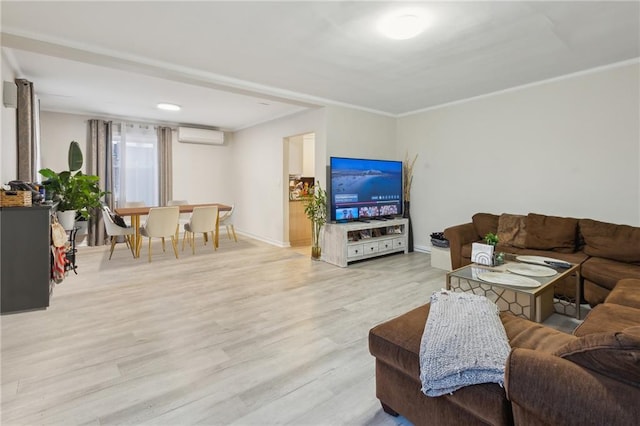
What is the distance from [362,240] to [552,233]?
228 centimetres

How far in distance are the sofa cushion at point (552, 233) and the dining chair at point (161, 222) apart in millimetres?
4903

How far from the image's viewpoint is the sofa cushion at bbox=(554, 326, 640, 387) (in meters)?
0.93

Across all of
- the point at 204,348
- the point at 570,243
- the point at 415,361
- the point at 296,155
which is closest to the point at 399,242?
the point at 570,243

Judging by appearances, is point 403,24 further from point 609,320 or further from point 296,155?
point 296,155

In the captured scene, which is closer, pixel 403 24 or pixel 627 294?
pixel 627 294

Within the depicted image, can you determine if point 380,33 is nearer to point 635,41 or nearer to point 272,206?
point 635,41

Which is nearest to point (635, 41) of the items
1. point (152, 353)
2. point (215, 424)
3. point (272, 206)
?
point (215, 424)

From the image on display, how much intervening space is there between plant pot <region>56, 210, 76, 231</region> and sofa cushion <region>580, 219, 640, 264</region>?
5449 mm

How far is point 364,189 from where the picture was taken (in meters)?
4.98

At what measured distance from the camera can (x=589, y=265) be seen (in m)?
2.98

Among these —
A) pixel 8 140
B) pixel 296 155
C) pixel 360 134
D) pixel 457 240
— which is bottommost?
pixel 457 240

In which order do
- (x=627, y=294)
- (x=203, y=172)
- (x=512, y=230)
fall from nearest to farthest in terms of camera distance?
1. (x=627, y=294)
2. (x=512, y=230)
3. (x=203, y=172)

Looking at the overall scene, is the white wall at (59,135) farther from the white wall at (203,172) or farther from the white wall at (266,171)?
the white wall at (266,171)

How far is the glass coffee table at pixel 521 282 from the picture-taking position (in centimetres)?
240
